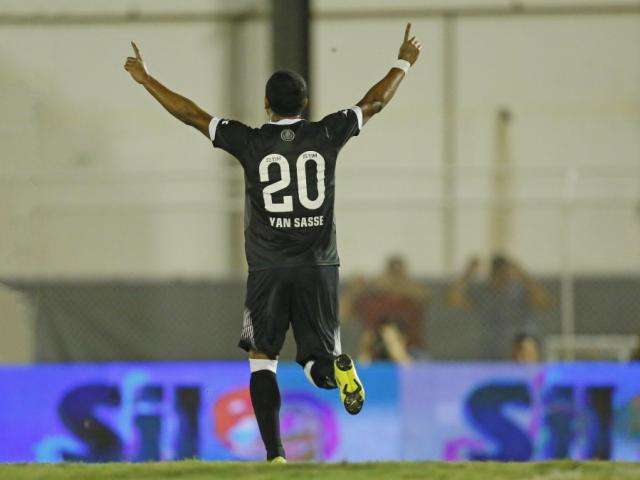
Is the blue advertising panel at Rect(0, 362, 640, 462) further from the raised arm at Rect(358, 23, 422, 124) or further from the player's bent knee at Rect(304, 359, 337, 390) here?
the player's bent knee at Rect(304, 359, 337, 390)

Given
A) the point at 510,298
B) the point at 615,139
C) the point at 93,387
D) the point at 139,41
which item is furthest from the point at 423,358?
the point at 139,41

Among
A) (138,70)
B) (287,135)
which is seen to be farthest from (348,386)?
(138,70)

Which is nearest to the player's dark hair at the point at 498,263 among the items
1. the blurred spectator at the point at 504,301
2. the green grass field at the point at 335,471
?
the blurred spectator at the point at 504,301

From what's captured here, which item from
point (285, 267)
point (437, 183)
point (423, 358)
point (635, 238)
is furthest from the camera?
point (437, 183)

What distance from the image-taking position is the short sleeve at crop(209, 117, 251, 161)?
7.79 meters

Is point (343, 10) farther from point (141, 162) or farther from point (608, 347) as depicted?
point (608, 347)

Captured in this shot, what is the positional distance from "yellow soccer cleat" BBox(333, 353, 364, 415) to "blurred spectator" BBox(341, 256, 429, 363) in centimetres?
733

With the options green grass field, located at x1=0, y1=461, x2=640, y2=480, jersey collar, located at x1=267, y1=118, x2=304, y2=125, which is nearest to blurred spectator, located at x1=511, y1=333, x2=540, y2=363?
green grass field, located at x1=0, y1=461, x2=640, y2=480

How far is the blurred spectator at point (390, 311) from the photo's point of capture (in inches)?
594

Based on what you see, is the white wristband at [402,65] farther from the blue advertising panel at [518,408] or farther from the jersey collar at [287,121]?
the blue advertising panel at [518,408]

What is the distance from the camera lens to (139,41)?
1898 cm

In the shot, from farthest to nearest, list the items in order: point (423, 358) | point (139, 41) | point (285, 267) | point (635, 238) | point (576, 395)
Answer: point (139, 41) → point (635, 238) → point (423, 358) → point (576, 395) → point (285, 267)

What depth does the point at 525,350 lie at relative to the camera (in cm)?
1474

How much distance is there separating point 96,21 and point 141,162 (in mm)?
1859
